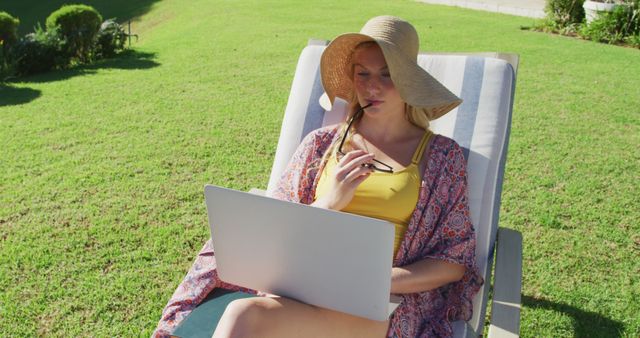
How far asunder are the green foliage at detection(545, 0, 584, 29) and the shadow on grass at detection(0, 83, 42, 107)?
7783 mm

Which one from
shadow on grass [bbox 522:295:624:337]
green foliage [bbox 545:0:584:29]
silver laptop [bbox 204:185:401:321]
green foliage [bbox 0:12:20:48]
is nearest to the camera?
silver laptop [bbox 204:185:401:321]

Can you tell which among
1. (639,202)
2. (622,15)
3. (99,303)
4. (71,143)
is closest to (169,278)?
(99,303)

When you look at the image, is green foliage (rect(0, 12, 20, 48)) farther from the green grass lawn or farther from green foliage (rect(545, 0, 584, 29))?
green foliage (rect(545, 0, 584, 29))

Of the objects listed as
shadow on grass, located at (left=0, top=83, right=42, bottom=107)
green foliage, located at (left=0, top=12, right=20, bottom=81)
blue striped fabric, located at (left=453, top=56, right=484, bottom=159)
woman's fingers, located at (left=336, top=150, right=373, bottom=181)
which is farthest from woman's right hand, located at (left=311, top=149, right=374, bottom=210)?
green foliage, located at (left=0, top=12, right=20, bottom=81)

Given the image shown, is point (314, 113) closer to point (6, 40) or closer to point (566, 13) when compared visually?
point (6, 40)

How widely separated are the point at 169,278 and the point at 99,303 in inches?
15.3

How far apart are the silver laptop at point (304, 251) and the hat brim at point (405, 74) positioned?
0.72 metres

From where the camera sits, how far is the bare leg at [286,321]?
6.57 feet

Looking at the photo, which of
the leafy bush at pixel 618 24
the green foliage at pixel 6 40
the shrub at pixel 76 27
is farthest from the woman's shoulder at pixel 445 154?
the leafy bush at pixel 618 24

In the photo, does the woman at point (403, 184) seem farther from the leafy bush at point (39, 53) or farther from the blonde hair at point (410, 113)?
the leafy bush at point (39, 53)

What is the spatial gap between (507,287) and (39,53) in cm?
742

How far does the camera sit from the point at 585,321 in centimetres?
322

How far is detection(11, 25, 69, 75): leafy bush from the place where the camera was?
827 centimetres

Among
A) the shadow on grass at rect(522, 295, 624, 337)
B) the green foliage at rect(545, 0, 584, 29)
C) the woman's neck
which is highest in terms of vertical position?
the green foliage at rect(545, 0, 584, 29)
